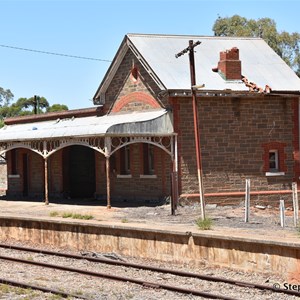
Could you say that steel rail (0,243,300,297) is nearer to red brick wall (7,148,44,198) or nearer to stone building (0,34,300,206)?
stone building (0,34,300,206)

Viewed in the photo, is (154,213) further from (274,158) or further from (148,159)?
(274,158)

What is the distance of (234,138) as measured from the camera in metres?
25.0

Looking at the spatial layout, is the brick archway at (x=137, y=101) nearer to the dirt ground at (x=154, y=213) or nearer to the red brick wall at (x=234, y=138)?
the red brick wall at (x=234, y=138)

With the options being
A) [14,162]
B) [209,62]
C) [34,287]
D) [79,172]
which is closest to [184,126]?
[209,62]

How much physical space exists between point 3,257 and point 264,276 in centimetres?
651

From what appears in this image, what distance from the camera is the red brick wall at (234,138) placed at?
24.3 metres

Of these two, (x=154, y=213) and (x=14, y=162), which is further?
(x=14, y=162)

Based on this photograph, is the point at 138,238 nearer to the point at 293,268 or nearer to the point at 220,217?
the point at 293,268

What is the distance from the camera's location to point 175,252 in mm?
14445

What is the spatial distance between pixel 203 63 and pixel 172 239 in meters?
13.4

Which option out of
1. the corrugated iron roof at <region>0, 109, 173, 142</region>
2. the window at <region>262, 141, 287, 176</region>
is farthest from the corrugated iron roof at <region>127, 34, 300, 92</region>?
the window at <region>262, 141, 287, 176</region>

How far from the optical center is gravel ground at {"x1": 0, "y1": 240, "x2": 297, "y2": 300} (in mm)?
11047

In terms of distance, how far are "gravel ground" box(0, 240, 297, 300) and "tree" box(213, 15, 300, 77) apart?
4763 centimetres

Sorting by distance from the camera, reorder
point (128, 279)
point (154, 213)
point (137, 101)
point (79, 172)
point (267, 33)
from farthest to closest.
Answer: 1. point (267, 33)
2. point (79, 172)
3. point (137, 101)
4. point (154, 213)
5. point (128, 279)
